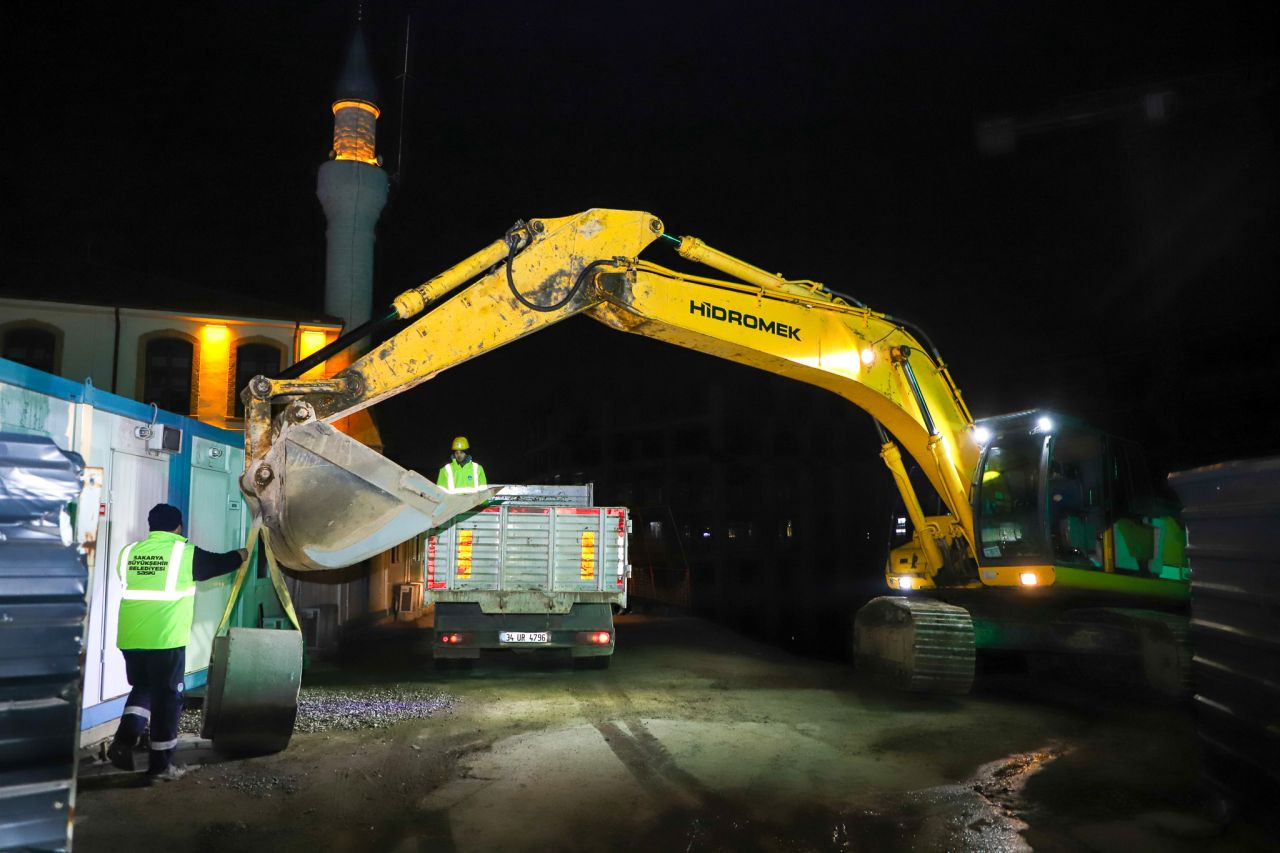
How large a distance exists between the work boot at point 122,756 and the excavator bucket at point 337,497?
1.77 metres

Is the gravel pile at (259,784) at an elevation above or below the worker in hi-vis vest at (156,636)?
below

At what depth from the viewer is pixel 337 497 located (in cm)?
650

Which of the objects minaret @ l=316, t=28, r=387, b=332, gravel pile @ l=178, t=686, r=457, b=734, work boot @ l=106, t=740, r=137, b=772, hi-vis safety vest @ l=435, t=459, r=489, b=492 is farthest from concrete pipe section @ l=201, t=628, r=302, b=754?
minaret @ l=316, t=28, r=387, b=332

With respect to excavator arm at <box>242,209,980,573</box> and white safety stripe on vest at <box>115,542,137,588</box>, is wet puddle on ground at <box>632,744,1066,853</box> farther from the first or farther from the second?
white safety stripe on vest at <box>115,542,137,588</box>

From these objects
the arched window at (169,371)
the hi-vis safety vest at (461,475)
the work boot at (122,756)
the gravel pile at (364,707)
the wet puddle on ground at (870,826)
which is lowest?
the gravel pile at (364,707)

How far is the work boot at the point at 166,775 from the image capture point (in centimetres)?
605

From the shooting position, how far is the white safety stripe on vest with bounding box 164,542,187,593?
20.4ft

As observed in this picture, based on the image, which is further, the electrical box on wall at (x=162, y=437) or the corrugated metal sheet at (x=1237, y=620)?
the electrical box on wall at (x=162, y=437)

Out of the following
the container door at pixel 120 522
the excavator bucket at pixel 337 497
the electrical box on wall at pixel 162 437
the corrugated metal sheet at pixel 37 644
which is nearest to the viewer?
the corrugated metal sheet at pixel 37 644

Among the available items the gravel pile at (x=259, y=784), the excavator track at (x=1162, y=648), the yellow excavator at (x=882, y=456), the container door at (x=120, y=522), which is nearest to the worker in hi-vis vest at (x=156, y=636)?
the gravel pile at (x=259, y=784)

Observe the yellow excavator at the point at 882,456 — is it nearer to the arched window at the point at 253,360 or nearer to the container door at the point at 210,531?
the container door at the point at 210,531

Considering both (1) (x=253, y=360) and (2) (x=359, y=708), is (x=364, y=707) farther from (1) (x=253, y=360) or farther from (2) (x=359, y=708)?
(1) (x=253, y=360)

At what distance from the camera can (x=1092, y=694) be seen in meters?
10.4

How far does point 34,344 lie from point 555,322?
72.2ft
